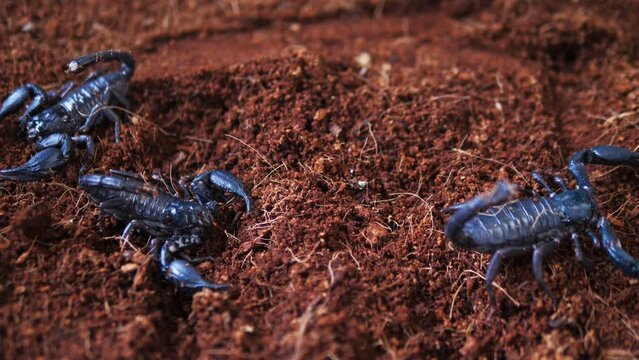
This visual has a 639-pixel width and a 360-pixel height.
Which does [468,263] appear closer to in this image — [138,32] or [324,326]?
[324,326]

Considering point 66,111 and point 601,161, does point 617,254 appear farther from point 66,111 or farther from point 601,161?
point 66,111

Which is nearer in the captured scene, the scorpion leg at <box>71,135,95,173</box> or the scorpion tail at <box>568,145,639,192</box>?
the scorpion tail at <box>568,145,639,192</box>

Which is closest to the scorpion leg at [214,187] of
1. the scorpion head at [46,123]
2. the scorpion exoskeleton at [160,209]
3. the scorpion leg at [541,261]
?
the scorpion exoskeleton at [160,209]

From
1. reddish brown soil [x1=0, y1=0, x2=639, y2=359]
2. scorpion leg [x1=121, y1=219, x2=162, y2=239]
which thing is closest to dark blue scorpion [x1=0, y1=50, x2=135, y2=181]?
reddish brown soil [x1=0, y1=0, x2=639, y2=359]

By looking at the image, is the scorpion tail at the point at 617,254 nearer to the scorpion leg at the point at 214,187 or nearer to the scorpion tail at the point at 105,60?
the scorpion leg at the point at 214,187

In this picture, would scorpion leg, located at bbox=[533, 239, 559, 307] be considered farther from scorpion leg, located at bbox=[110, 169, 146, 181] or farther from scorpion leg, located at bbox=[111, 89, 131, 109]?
scorpion leg, located at bbox=[111, 89, 131, 109]

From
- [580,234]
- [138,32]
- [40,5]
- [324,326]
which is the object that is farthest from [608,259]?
[40,5]
